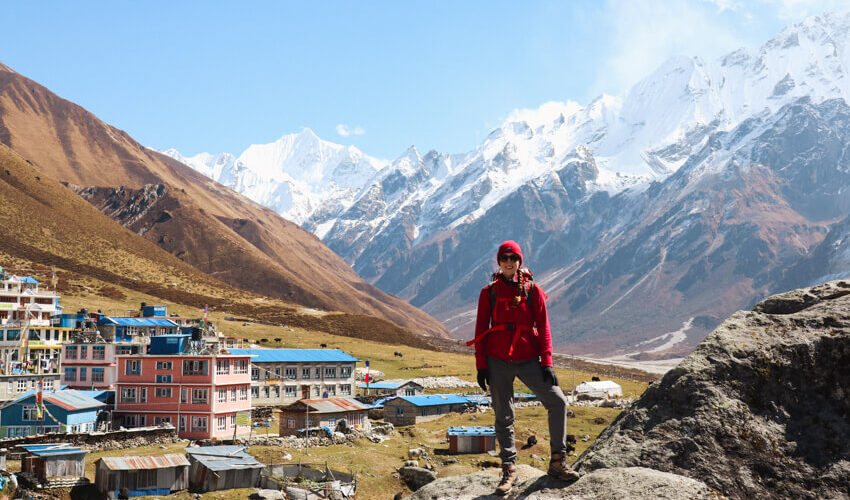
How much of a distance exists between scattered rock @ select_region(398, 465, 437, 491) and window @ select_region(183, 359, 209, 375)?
22.6 metres

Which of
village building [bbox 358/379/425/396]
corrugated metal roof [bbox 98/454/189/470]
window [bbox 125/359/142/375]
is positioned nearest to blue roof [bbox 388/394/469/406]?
village building [bbox 358/379/425/396]

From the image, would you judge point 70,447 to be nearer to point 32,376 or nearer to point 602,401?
point 32,376

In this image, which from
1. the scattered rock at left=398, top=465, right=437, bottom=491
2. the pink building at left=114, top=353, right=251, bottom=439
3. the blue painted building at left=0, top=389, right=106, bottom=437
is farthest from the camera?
the pink building at left=114, top=353, right=251, bottom=439

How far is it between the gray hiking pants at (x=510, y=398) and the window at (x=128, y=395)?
6853 centimetres

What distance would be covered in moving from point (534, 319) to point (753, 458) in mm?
3862

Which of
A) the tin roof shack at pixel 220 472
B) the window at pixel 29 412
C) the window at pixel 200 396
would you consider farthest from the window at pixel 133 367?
the tin roof shack at pixel 220 472

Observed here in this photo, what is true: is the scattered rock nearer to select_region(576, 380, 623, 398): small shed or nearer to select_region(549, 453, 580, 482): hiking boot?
select_region(549, 453, 580, 482): hiking boot

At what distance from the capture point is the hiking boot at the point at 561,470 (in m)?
11.3

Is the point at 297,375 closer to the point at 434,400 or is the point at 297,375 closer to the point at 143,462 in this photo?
the point at 434,400

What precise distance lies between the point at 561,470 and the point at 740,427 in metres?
2.71

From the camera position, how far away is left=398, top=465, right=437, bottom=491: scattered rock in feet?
179

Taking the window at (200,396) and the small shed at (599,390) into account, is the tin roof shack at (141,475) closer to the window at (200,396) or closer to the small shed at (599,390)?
the window at (200,396)

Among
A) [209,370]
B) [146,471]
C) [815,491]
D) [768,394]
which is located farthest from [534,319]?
[209,370]

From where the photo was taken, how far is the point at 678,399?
38.4ft
